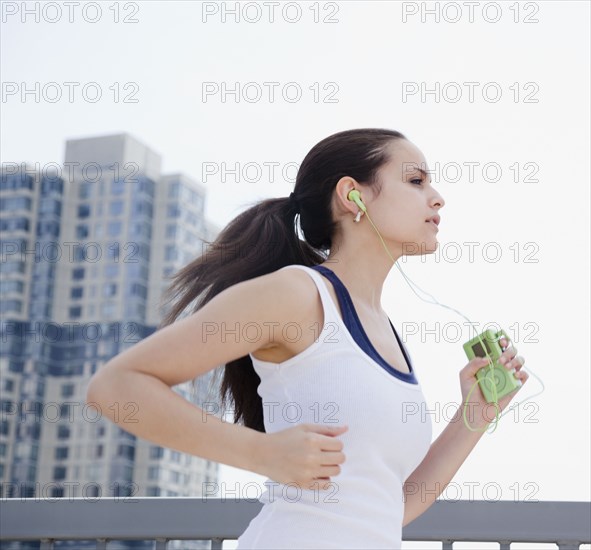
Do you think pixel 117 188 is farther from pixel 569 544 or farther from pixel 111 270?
pixel 569 544

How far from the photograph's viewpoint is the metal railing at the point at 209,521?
6.97 feet

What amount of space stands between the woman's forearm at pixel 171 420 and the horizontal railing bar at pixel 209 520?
0.73m

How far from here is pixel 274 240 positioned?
2084 mm

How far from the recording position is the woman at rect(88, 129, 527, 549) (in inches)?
59.7

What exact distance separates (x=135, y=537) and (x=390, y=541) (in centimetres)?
81

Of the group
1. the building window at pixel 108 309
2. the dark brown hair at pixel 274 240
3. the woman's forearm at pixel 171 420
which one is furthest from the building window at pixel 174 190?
the woman's forearm at pixel 171 420

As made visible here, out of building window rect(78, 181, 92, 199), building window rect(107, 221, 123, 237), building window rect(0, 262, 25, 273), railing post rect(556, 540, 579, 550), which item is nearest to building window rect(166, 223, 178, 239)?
building window rect(107, 221, 123, 237)

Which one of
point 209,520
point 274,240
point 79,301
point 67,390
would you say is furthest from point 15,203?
point 274,240

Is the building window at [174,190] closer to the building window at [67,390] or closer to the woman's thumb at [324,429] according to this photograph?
the building window at [67,390]

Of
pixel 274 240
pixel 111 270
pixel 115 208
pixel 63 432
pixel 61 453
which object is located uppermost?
pixel 115 208

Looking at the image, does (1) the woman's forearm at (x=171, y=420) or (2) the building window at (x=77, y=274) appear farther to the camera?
(2) the building window at (x=77, y=274)

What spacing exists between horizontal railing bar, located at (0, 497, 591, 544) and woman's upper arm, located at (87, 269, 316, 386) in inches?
28.2

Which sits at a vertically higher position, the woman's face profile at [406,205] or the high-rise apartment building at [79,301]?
the high-rise apartment building at [79,301]

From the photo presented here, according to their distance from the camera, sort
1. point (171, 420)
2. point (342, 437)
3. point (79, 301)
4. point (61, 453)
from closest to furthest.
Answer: point (171, 420) < point (342, 437) < point (61, 453) < point (79, 301)
